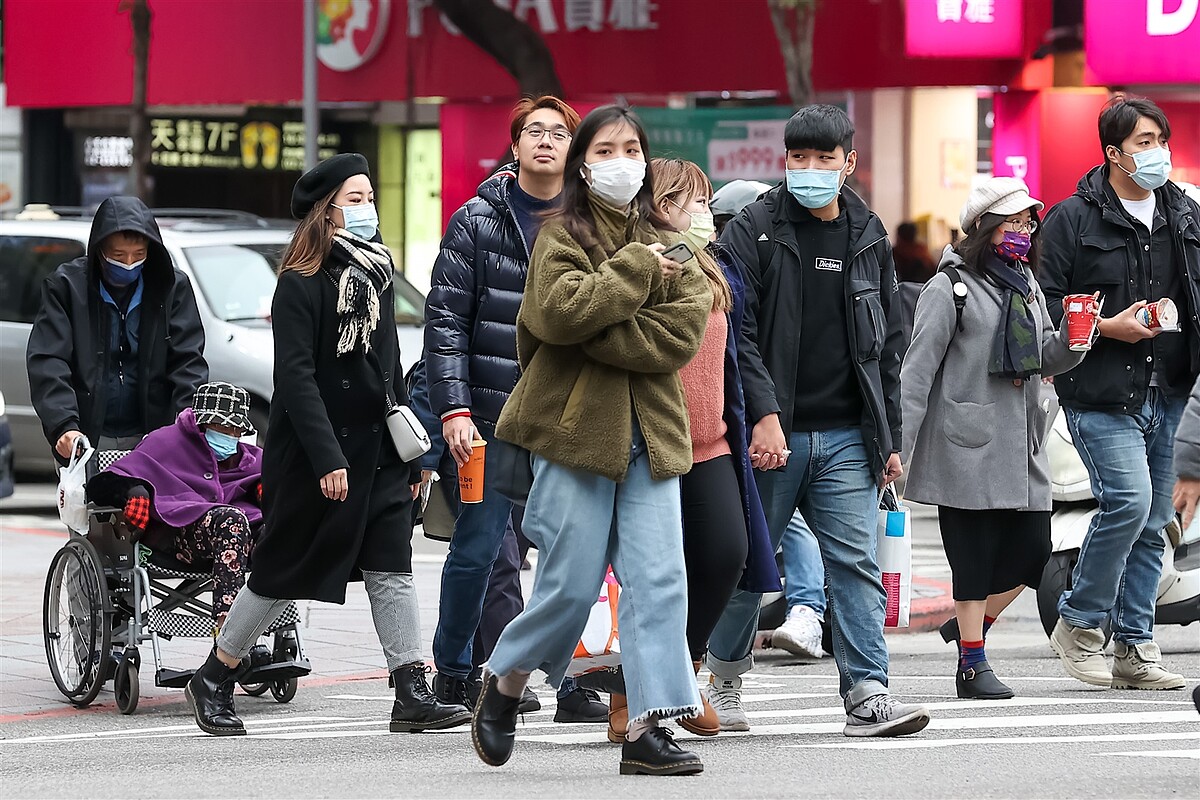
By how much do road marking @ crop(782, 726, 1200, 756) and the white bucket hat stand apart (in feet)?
6.27

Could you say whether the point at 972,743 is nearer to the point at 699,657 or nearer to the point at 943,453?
the point at 699,657

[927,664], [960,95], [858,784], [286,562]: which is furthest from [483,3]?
[858,784]

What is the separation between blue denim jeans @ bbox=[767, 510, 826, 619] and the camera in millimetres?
8930

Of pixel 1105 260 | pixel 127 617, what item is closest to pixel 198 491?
pixel 127 617

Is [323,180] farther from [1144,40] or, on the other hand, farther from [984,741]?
[1144,40]

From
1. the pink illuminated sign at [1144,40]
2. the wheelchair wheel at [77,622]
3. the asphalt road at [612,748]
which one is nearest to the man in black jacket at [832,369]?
the asphalt road at [612,748]

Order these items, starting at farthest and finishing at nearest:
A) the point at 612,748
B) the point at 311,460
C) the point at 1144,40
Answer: the point at 1144,40, the point at 311,460, the point at 612,748

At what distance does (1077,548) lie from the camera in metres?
8.94

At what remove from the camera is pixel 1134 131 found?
309 inches

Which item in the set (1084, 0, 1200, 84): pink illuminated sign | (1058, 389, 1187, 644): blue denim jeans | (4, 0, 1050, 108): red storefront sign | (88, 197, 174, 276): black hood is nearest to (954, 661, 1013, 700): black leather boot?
(1058, 389, 1187, 644): blue denim jeans

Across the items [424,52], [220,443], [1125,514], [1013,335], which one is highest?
[424,52]

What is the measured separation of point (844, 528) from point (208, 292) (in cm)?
846

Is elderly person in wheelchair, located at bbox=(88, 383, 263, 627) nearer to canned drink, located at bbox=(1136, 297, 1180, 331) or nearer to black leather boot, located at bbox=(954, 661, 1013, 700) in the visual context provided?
black leather boot, located at bbox=(954, 661, 1013, 700)

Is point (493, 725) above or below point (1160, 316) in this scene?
below
